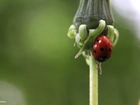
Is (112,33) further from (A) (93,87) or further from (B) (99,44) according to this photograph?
(A) (93,87)

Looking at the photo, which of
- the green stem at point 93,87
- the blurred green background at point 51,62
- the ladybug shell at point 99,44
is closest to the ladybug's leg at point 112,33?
the ladybug shell at point 99,44

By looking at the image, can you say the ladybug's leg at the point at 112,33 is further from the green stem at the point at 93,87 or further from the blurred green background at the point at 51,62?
the blurred green background at the point at 51,62

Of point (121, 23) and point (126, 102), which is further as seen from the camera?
point (121, 23)

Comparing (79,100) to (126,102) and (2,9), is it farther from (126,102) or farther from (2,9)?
(2,9)

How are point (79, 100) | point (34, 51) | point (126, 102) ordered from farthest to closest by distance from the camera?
1. point (34, 51)
2. point (79, 100)
3. point (126, 102)

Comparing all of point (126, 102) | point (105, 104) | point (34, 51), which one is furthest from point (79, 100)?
point (34, 51)

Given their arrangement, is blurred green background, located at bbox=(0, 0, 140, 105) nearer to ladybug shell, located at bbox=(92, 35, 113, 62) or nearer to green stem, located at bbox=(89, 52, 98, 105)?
ladybug shell, located at bbox=(92, 35, 113, 62)

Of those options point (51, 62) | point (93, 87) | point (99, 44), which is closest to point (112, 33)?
point (99, 44)

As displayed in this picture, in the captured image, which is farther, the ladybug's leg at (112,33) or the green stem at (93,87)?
the ladybug's leg at (112,33)
